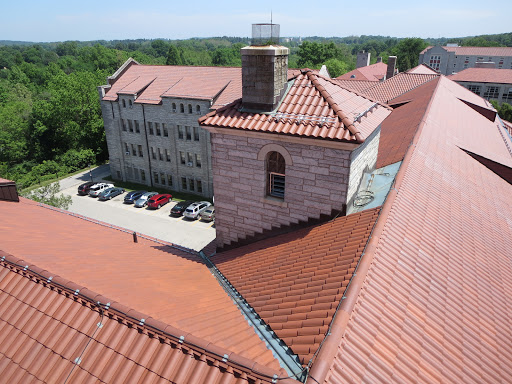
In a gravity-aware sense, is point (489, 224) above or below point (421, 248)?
below

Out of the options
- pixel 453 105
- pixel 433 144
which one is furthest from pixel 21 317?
pixel 453 105

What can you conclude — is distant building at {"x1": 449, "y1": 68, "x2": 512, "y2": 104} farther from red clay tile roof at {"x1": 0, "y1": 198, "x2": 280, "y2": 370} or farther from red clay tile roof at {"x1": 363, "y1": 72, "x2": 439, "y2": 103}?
red clay tile roof at {"x1": 0, "y1": 198, "x2": 280, "y2": 370}

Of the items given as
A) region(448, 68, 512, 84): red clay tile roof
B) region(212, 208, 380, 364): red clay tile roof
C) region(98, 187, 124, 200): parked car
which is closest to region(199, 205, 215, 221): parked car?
region(98, 187, 124, 200): parked car

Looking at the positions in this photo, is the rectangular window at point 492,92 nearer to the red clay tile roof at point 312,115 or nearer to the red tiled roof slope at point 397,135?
the red tiled roof slope at point 397,135

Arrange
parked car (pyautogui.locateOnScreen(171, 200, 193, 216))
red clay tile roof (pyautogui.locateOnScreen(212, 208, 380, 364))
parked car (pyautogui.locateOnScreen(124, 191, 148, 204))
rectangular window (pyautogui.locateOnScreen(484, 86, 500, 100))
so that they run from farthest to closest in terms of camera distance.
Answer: rectangular window (pyautogui.locateOnScreen(484, 86, 500, 100)), parked car (pyautogui.locateOnScreen(124, 191, 148, 204)), parked car (pyautogui.locateOnScreen(171, 200, 193, 216)), red clay tile roof (pyautogui.locateOnScreen(212, 208, 380, 364))

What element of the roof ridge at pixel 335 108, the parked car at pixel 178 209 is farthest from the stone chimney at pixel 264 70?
the parked car at pixel 178 209

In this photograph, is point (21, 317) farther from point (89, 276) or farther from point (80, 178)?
point (80, 178)
